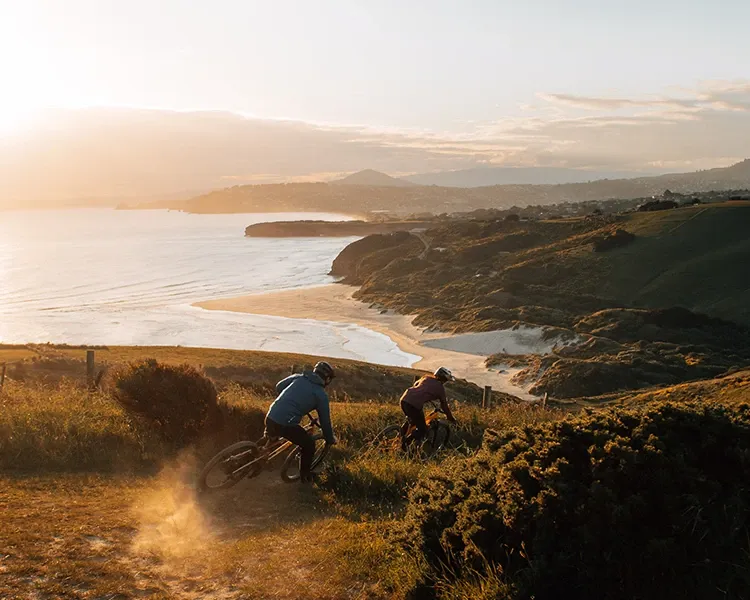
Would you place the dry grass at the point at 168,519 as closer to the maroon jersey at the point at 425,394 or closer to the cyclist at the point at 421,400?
the cyclist at the point at 421,400

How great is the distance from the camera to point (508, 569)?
17.3 ft

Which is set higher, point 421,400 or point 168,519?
point 421,400

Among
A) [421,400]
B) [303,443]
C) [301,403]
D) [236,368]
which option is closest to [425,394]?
[421,400]

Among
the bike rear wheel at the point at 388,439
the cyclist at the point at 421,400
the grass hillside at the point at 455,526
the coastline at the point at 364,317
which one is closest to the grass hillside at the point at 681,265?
the coastline at the point at 364,317

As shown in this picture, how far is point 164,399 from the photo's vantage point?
12.0 meters

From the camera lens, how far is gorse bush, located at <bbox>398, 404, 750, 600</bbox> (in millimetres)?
4871

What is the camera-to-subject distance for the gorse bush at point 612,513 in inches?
192

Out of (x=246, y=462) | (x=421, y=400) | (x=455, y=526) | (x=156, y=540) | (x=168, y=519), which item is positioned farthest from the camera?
(x=421, y=400)

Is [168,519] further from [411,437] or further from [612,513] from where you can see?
[612,513]

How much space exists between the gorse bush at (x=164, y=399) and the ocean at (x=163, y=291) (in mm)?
39152

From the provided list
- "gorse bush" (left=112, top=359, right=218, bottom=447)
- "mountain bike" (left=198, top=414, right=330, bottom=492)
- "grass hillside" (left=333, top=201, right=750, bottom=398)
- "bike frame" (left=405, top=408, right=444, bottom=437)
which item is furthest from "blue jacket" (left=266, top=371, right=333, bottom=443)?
"grass hillside" (left=333, top=201, right=750, bottom=398)

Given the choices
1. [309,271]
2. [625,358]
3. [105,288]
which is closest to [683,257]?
[625,358]

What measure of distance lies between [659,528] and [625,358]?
150 ft

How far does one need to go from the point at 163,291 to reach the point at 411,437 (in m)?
82.2
